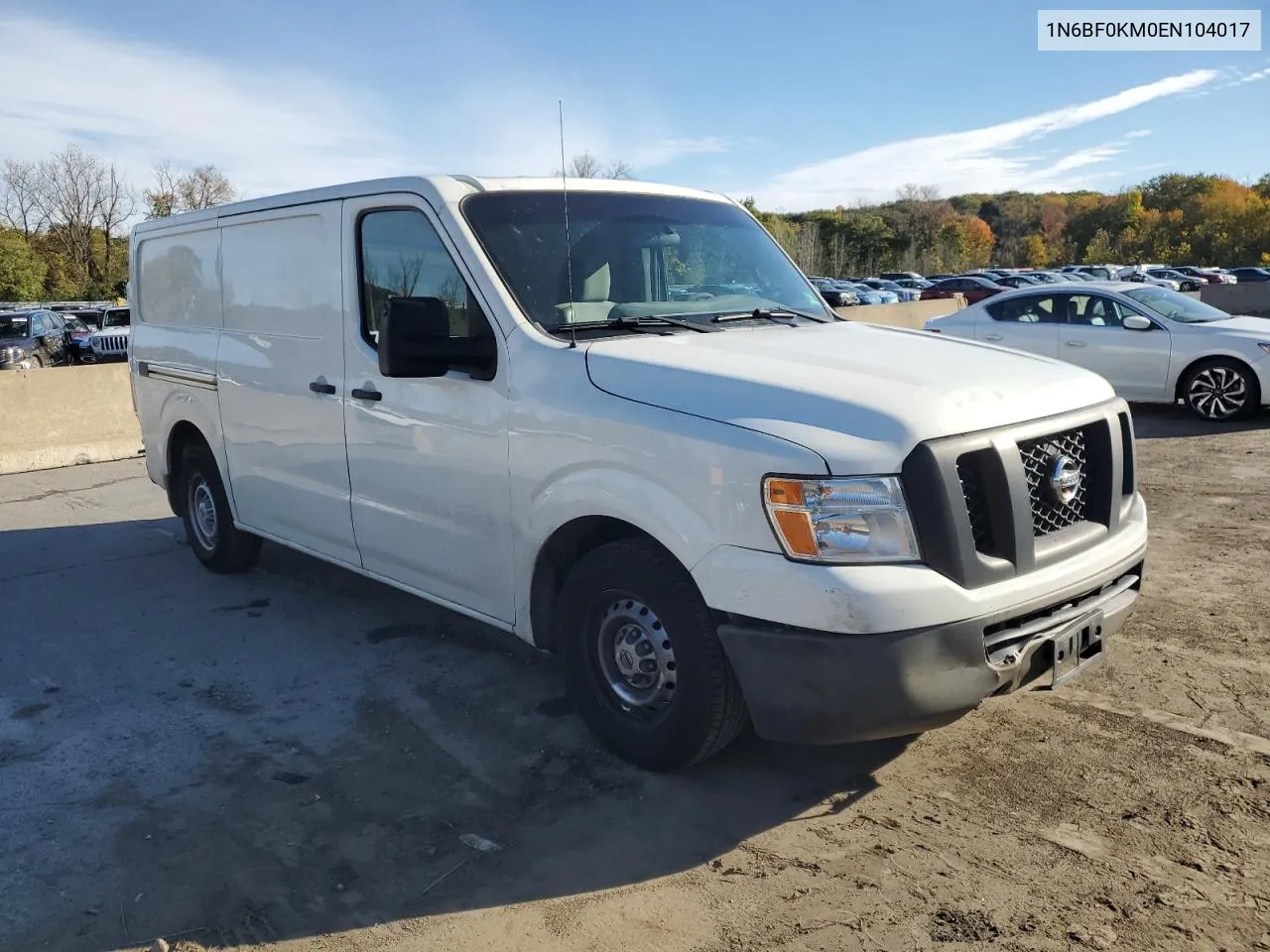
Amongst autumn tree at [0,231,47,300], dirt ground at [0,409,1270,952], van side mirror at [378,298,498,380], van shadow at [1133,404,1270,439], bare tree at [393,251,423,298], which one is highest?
autumn tree at [0,231,47,300]

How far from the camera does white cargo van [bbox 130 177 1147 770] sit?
122 inches

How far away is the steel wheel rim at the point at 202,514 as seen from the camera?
659cm

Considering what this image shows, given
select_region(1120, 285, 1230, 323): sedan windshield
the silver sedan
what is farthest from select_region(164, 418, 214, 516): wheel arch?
select_region(1120, 285, 1230, 323): sedan windshield

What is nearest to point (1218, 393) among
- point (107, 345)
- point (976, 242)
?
point (107, 345)

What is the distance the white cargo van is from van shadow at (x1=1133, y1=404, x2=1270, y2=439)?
7.57 metres

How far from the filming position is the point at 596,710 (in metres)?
3.90

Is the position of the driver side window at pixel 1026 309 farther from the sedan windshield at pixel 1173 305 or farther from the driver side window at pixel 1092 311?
the sedan windshield at pixel 1173 305

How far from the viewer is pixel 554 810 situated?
142 inches

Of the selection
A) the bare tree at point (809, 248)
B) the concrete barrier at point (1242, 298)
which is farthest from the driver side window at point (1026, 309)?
the bare tree at point (809, 248)

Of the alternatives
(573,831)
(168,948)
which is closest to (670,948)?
(573,831)

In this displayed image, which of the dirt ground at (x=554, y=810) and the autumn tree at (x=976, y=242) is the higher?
the autumn tree at (x=976, y=242)

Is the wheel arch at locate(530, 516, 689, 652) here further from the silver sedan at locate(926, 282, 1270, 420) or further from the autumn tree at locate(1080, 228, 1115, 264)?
the autumn tree at locate(1080, 228, 1115, 264)

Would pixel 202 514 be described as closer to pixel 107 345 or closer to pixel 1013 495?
pixel 1013 495

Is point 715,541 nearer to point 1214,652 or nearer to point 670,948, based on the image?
point 670,948
